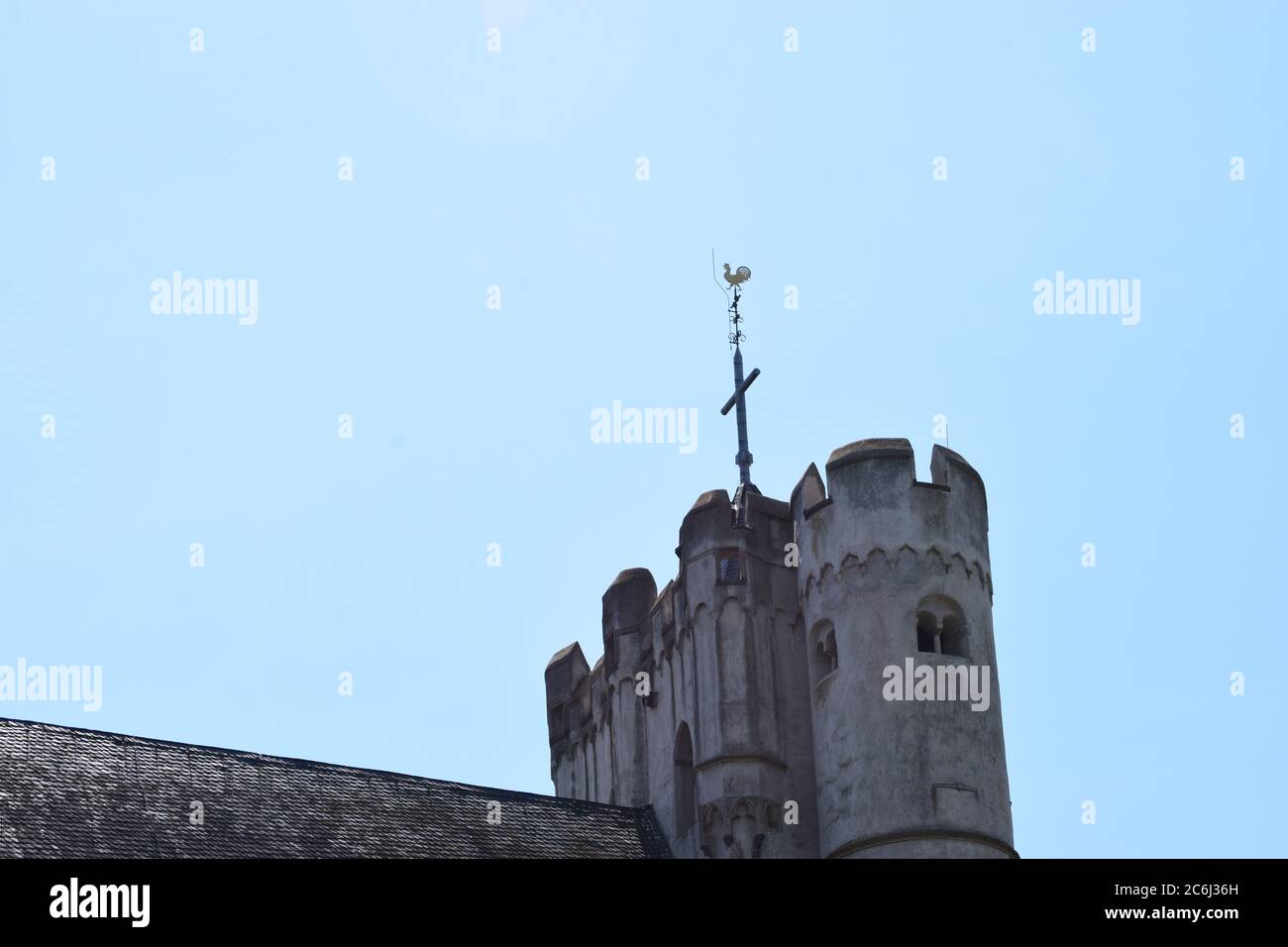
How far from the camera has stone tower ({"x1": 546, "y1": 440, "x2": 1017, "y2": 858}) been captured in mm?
47469

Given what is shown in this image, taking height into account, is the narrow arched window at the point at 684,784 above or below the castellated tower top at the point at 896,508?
below

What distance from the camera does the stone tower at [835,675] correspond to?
156 ft

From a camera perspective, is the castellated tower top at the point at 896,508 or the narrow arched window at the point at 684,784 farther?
the narrow arched window at the point at 684,784

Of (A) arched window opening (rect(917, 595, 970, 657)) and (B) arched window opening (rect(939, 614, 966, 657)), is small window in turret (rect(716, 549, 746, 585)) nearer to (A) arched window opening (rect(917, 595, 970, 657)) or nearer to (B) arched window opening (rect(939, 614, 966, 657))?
(A) arched window opening (rect(917, 595, 970, 657))

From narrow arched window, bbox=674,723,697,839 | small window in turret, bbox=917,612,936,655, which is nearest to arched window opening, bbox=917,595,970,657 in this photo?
small window in turret, bbox=917,612,936,655

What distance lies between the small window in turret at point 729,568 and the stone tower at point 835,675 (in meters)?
0.04

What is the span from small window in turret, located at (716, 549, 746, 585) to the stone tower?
0.04 m

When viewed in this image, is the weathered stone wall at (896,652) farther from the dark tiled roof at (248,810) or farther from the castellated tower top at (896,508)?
the dark tiled roof at (248,810)
